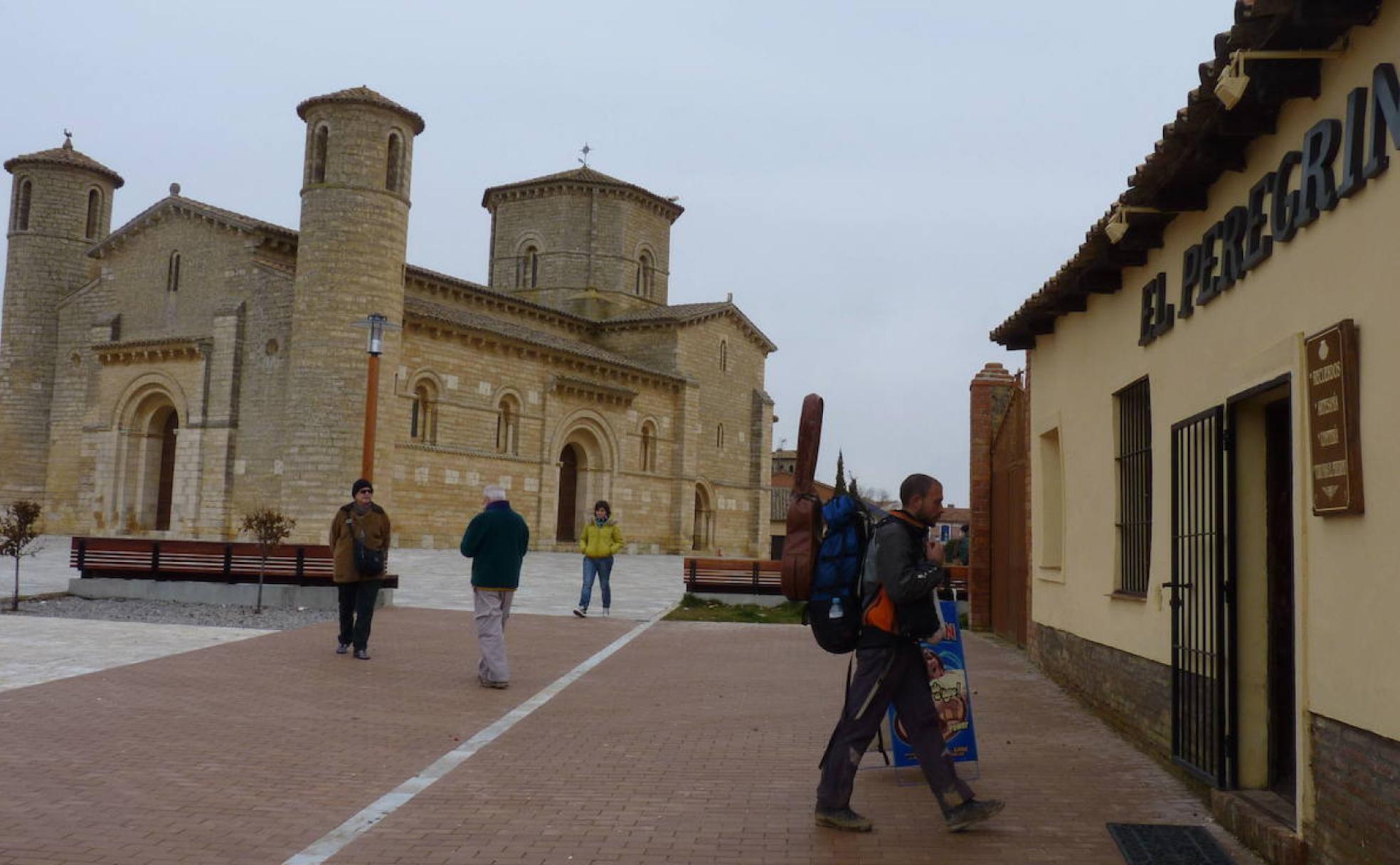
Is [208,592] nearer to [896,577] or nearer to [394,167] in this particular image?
[896,577]

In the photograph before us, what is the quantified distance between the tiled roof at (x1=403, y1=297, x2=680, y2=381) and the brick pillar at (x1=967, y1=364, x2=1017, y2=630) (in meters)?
22.7

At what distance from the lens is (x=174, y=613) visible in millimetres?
15719

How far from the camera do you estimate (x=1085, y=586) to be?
9.30 meters

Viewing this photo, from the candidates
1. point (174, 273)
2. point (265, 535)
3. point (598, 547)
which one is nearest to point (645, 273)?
point (174, 273)

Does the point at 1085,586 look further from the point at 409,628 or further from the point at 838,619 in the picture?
the point at 409,628

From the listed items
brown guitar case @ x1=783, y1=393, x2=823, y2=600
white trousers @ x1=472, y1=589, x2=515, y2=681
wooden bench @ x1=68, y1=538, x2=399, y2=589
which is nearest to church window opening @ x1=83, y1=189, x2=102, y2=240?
wooden bench @ x1=68, y1=538, x2=399, y2=589

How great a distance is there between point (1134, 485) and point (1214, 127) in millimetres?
3348

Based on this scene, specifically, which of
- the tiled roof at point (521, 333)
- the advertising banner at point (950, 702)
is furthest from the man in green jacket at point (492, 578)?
the tiled roof at point (521, 333)

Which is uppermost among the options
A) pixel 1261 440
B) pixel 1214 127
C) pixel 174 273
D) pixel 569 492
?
pixel 174 273

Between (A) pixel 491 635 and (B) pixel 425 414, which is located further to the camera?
(B) pixel 425 414

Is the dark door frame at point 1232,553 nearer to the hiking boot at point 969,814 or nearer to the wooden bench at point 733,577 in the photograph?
the hiking boot at point 969,814

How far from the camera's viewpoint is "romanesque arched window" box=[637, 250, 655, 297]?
50.2m

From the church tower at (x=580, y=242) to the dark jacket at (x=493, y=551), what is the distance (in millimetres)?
38870

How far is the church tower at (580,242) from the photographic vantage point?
159 feet
